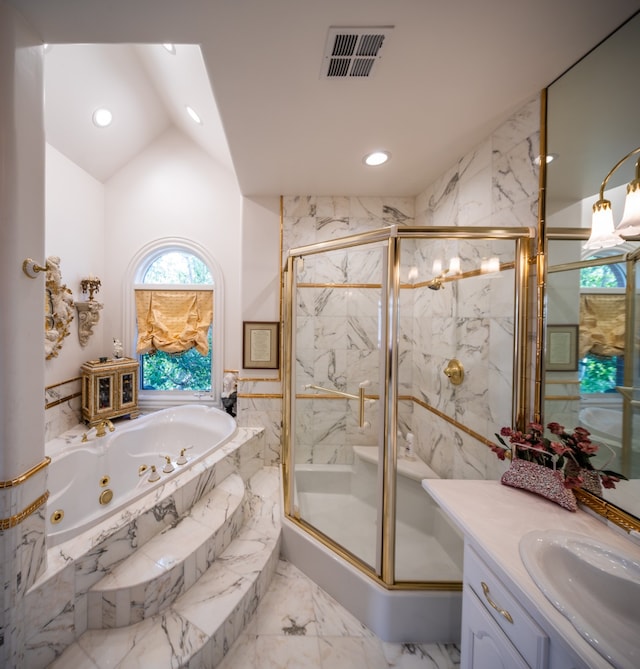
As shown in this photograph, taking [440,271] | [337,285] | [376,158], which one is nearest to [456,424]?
[440,271]

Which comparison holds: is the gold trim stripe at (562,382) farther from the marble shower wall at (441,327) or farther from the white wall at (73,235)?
the white wall at (73,235)

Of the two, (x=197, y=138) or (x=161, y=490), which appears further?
(x=197, y=138)

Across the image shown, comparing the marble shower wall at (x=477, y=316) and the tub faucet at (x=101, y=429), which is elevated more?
the marble shower wall at (x=477, y=316)

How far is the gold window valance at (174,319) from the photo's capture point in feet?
10.5

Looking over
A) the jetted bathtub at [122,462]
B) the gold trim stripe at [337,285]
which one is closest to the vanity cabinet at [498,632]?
the gold trim stripe at [337,285]

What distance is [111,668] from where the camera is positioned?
117 centimetres

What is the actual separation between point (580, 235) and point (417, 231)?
2.09 feet

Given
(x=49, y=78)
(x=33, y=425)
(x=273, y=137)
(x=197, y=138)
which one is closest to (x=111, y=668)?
(x=33, y=425)

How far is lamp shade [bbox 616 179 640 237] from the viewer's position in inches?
36.3

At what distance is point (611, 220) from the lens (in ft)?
3.30

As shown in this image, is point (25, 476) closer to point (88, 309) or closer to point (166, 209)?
Result: point (88, 309)

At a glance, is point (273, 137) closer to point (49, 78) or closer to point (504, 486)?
point (49, 78)

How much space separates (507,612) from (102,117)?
414cm

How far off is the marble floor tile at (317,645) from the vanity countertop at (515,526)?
968 mm
